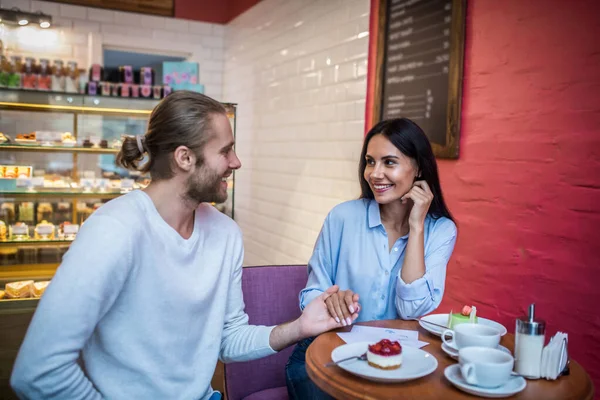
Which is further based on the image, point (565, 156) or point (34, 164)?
point (34, 164)

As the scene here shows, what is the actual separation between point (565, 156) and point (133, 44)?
15.0 ft

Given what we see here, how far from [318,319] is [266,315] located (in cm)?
50

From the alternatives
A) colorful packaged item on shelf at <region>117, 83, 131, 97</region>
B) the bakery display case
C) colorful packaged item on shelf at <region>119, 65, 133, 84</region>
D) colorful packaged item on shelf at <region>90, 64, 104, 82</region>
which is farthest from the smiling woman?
colorful packaged item on shelf at <region>90, 64, 104, 82</region>

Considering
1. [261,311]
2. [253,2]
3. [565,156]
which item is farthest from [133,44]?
[565,156]

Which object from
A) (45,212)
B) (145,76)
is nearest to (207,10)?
(145,76)

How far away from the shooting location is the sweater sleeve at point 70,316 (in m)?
1.23

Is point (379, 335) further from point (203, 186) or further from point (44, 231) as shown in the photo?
point (44, 231)

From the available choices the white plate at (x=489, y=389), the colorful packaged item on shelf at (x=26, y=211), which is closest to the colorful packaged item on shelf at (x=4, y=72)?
the colorful packaged item on shelf at (x=26, y=211)

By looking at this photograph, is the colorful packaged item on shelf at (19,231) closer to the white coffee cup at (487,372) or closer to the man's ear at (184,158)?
the man's ear at (184,158)

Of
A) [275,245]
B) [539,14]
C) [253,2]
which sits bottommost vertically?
[275,245]

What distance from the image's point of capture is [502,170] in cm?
238

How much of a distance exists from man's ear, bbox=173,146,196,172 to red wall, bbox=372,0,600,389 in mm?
1401

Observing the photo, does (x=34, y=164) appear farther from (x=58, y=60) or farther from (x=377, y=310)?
(x=377, y=310)

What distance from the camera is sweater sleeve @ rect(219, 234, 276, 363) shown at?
169 centimetres
